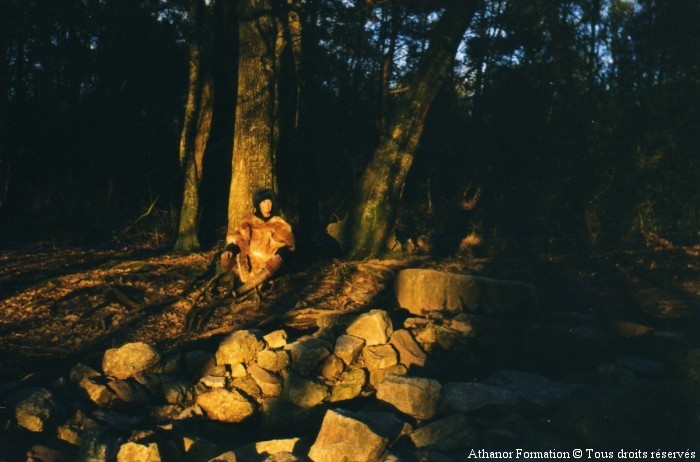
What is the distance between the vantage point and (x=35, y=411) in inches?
254

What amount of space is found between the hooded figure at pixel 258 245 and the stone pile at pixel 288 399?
3.62ft

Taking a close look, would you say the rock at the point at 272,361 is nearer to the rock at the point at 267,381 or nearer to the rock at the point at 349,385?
the rock at the point at 267,381

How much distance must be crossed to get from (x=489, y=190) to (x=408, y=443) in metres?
10.6

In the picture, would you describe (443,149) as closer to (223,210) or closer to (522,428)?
(223,210)

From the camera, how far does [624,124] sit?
1471 centimetres

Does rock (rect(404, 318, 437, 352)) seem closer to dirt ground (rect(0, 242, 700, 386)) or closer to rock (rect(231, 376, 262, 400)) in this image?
dirt ground (rect(0, 242, 700, 386))

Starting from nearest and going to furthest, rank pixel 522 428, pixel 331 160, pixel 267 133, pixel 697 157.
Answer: pixel 522 428 → pixel 267 133 → pixel 697 157 → pixel 331 160

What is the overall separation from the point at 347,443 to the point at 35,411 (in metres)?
2.75

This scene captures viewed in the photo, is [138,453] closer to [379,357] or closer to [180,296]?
[379,357]

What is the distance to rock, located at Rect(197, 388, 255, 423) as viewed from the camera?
7117 mm

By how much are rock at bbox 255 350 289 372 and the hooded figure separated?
5.33 ft

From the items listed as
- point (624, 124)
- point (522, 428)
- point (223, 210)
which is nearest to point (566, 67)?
point (624, 124)

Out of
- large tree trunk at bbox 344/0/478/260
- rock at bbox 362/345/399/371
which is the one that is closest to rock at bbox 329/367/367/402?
rock at bbox 362/345/399/371

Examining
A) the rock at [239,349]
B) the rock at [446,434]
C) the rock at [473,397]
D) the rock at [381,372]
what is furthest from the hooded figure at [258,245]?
the rock at [446,434]
